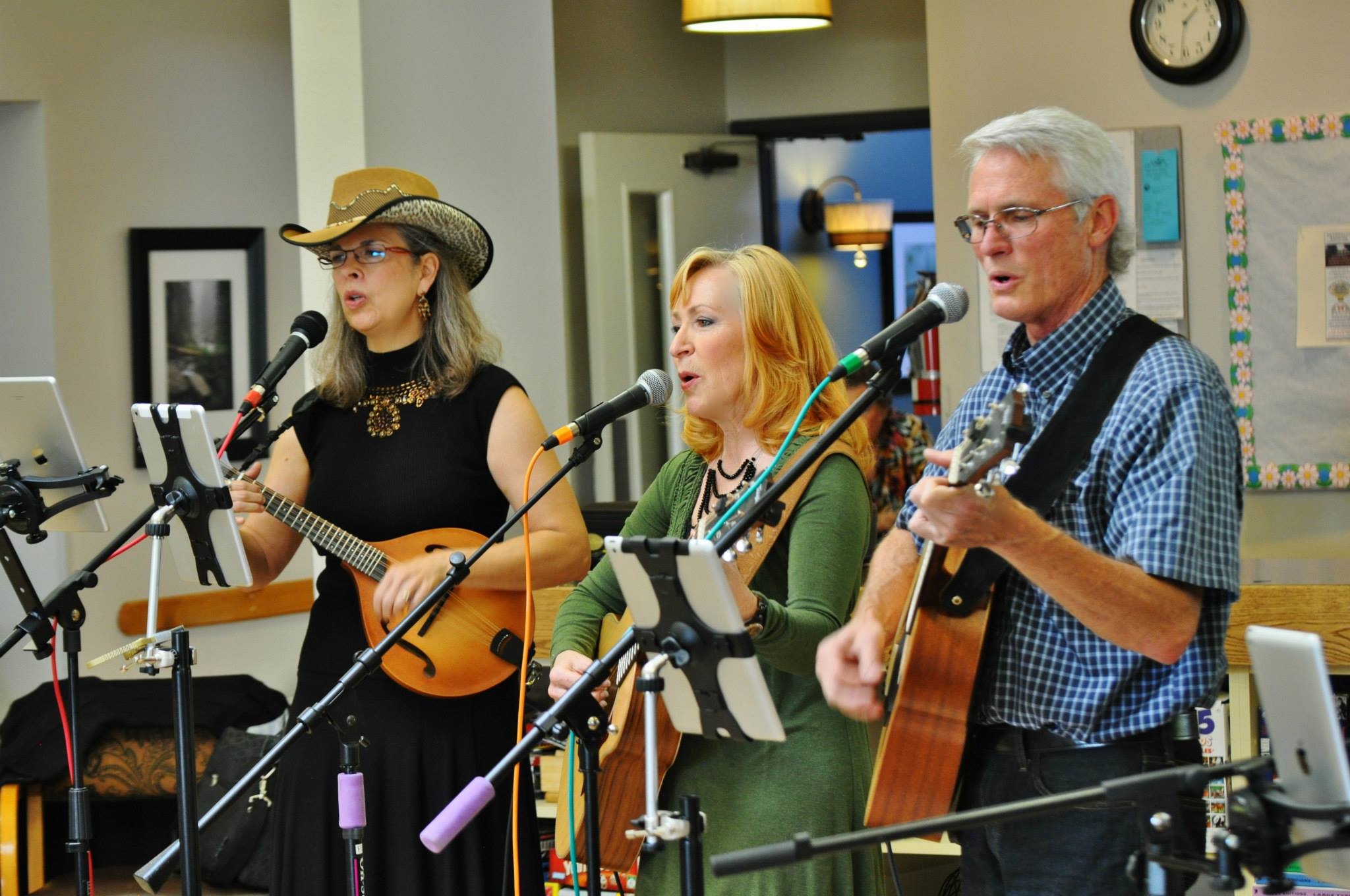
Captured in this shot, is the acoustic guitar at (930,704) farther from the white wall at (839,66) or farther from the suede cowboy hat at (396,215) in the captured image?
the white wall at (839,66)

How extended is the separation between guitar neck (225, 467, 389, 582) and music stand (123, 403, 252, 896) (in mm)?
342

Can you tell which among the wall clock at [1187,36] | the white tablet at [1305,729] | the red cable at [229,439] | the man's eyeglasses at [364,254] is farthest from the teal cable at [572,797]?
the wall clock at [1187,36]

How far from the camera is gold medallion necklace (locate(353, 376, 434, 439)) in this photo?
8.21ft

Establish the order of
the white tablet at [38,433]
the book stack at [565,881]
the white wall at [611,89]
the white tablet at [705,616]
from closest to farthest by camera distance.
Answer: the white tablet at [705,616] → the white tablet at [38,433] → the book stack at [565,881] → the white wall at [611,89]

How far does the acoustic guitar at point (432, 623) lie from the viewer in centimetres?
241

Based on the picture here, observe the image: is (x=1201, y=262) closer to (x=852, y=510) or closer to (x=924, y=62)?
(x=924, y=62)

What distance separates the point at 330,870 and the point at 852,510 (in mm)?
1051

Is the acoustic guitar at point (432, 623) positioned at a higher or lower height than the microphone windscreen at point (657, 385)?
lower

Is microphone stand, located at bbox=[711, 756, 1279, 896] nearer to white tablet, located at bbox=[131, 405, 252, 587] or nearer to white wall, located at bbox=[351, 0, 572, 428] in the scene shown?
white tablet, located at bbox=[131, 405, 252, 587]

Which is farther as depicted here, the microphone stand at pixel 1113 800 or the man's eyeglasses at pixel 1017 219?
the man's eyeglasses at pixel 1017 219

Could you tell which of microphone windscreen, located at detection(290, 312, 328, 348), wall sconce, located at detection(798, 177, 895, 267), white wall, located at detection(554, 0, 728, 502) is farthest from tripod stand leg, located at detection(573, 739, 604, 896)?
wall sconce, located at detection(798, 177, 895, 267)

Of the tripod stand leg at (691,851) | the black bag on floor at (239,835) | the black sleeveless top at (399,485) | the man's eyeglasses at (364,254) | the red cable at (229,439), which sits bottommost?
the black bag on floor at (239,835)

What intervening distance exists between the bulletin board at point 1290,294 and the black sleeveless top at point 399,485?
8.36 feet

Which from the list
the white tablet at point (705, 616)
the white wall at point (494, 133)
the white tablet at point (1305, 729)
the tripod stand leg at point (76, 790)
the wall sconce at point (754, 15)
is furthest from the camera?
the wall sconce at point (754, 15)
